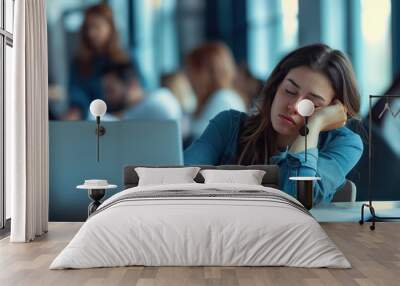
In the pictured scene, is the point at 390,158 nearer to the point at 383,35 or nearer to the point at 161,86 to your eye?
the point at 383,35

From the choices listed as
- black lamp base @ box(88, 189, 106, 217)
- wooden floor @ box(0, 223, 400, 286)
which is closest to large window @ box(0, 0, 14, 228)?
black lamp base @ box(88, 189, 106, 217)

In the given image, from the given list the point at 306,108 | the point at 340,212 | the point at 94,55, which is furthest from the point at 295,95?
the point at 94,55

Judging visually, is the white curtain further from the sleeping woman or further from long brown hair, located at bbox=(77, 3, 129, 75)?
the sleeping woman

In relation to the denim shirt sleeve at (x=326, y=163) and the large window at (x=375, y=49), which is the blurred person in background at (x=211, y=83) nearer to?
the denim shirt sleeve at (x=326, y=163)

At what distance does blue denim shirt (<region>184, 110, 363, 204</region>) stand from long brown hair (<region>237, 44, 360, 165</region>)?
14 cm

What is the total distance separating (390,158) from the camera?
7.40 m

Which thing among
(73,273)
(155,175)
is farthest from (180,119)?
(73,273)

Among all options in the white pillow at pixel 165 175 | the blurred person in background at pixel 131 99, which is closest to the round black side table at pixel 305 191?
the white pillow at pixel 165 175

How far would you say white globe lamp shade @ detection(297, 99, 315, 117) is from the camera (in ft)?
22.8

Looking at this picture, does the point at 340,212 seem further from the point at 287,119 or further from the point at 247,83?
the point at 247,83

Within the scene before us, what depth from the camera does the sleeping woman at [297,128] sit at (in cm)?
730

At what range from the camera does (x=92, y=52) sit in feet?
24.2

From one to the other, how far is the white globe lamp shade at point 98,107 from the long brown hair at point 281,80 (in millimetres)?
1649

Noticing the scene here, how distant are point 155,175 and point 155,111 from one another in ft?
3.22
